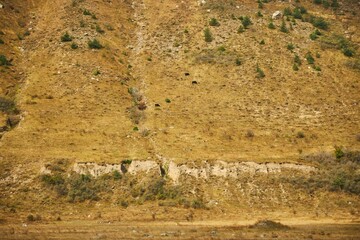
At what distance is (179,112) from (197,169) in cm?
1258

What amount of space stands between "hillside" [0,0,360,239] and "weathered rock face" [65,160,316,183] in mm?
135

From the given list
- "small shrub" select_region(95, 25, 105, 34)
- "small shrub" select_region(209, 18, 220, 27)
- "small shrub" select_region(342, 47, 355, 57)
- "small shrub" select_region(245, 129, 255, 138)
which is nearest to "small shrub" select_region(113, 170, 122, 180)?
"small shrub" select_region(245, 129, 255, 138)

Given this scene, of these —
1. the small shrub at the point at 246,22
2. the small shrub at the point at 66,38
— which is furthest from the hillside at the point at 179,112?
the small shrub at the point at 246,22

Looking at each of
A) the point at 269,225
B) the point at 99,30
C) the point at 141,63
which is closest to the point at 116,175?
the point at 269,225

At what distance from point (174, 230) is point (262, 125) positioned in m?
22.8

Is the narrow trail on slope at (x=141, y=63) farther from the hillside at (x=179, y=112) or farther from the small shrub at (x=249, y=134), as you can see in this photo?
the small shrub at (x=249, y=134)

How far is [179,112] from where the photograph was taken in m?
58.1

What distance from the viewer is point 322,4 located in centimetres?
8981

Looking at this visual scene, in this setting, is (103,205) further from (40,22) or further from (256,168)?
(40,22)

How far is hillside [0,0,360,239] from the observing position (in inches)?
1764

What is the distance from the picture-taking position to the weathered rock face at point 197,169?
47125 mm

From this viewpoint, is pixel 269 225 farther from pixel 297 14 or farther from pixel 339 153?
pixel 297 14

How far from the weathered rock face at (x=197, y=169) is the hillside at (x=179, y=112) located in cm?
14

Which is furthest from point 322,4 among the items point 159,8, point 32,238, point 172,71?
point 32,238
